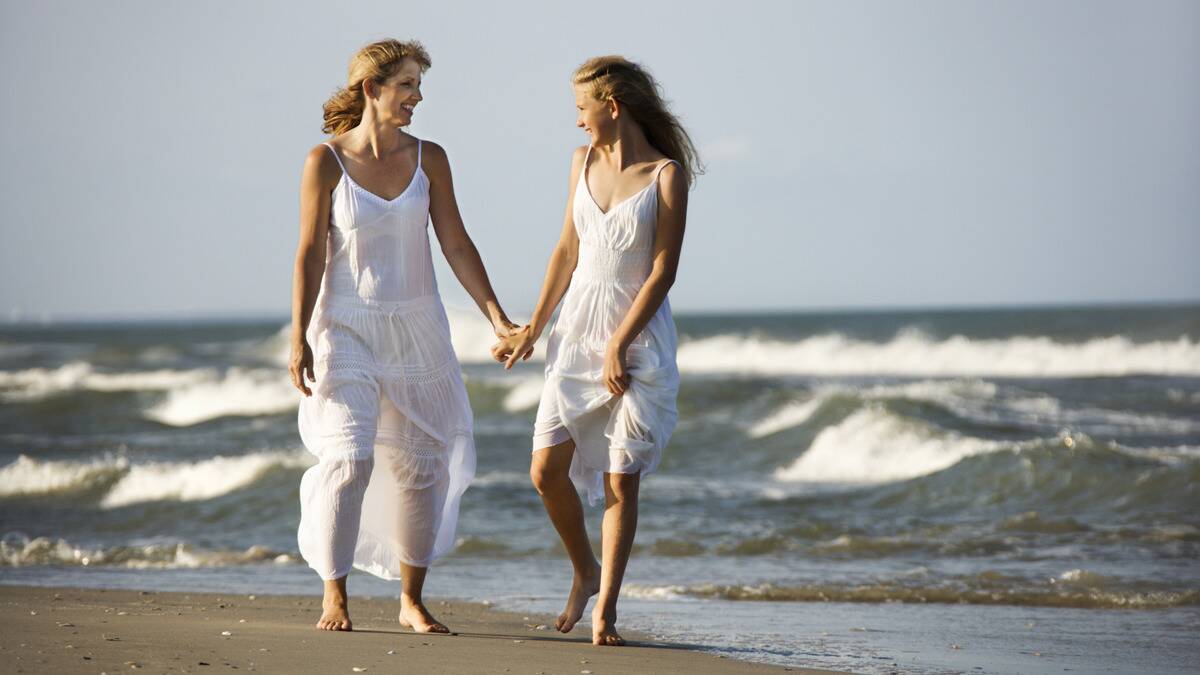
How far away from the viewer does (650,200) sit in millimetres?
4523

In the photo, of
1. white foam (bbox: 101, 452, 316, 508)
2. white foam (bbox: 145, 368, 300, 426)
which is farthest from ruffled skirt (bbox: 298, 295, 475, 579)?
white foam (bbox: 145, 368, 300, 426)

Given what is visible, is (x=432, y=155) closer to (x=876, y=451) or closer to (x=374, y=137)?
(x=374, y=137)

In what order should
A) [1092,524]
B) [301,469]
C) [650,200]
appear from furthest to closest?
[301,469], [1092,524], [650,200]

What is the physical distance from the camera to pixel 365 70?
185 inches

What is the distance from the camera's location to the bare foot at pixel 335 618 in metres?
4.71

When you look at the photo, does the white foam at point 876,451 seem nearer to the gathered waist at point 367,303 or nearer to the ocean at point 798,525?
the ocean at point 798,525

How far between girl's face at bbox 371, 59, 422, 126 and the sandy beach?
Answer: 1.80 m

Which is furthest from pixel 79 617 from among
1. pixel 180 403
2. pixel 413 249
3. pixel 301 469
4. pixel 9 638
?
pixel 180 403

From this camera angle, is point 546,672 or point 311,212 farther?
point 311,212

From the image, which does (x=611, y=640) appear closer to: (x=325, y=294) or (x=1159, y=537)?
(x=325, y=294)

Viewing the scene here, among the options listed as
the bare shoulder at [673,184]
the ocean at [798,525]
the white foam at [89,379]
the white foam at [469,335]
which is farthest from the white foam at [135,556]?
the white foam at [469,335]

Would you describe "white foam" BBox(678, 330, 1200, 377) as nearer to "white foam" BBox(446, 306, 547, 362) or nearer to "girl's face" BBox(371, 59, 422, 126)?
"white foam" BBox(446, 306, 547, 362)

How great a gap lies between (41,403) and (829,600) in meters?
16.7

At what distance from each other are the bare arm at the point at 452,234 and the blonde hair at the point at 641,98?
1.91 feet
